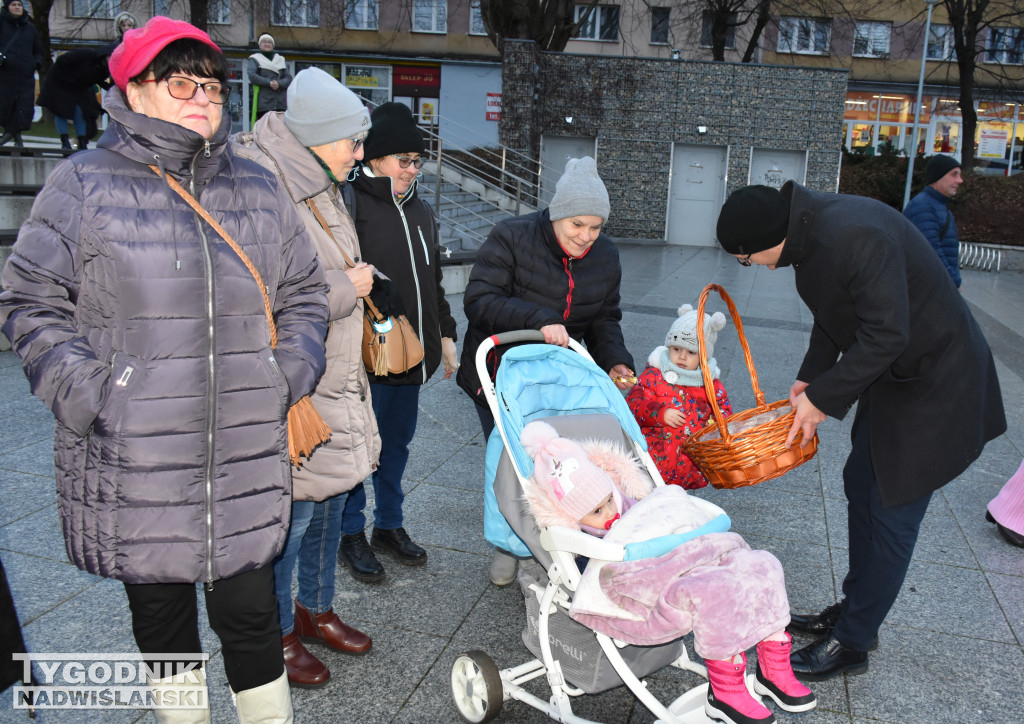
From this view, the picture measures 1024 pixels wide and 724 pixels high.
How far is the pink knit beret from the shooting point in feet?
6.35

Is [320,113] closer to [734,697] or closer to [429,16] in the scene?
[734,697]

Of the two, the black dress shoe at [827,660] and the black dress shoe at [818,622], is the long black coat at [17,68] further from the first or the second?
the black dress shoe at [827,660]

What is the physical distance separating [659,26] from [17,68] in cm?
2680

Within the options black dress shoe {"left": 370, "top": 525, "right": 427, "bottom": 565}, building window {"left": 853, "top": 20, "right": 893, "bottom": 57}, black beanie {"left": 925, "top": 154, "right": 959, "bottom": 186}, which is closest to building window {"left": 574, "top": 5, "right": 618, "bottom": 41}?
building window {"left": 853, "top": 20, "right": 893, "bottom": 57}

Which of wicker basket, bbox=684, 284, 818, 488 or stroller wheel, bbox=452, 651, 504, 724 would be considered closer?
stroller wheel, bbox=452, 651, 504, 724

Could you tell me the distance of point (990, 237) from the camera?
21.8 meters

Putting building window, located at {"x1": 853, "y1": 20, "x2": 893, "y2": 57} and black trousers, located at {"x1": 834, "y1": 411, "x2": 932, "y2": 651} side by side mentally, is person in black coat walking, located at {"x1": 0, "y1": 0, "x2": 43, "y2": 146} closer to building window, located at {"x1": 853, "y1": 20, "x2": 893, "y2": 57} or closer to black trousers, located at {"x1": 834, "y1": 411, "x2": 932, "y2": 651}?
black trousers, located at {"x1": 834, "y1": 411, "x2": 932, "y2": 651}

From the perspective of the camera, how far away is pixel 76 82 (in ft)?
33.8

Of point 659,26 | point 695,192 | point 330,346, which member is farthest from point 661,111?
point 330,346

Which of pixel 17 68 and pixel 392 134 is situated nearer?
pixel 392 134

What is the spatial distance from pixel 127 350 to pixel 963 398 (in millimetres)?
2575

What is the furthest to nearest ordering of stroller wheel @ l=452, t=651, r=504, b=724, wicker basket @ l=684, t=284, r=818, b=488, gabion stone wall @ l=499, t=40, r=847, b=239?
gabion stone wall @ l=499, t=40, r=847, b=239, wicker basket @ l=684, t=284, r=818, b=488, stroller wheel @ l=452, t=651, r=504, b=724

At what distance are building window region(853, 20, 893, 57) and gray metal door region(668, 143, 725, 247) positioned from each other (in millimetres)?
15242

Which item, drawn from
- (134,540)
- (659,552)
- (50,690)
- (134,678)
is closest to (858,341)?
(659,552)
